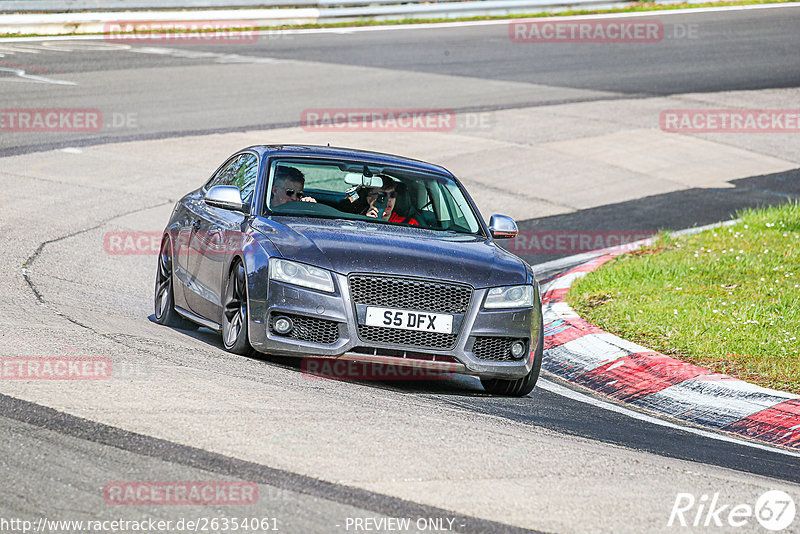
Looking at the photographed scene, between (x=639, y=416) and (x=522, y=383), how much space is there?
0.79 metres

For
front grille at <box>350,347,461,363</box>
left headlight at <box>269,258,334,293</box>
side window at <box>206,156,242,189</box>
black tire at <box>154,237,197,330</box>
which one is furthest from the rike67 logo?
side window at <box>206,156,242,189</box>

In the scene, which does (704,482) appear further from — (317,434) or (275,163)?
(275,163)

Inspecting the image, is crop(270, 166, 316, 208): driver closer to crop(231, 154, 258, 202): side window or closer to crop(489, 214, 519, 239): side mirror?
crop(231, 154, 258, 202): side window

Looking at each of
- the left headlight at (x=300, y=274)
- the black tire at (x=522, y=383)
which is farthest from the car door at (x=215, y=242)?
the black tire at (x=522, y=383)

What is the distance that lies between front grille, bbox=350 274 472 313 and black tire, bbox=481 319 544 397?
801 mm

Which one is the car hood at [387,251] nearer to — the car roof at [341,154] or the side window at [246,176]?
the side window at [246,176]

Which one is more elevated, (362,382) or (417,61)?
(417,61)

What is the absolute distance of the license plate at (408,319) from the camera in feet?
24.0

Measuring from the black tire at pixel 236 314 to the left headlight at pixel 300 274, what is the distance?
323 mm

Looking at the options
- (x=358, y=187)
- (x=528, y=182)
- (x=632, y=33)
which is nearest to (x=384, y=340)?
(x=358, y=187)

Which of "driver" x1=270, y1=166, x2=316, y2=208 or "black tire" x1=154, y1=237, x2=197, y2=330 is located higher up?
"driver" x1=270, y1=166, x2=316, y2=208

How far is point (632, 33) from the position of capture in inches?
1244

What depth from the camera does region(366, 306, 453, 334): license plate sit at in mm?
7328

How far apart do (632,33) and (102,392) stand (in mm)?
27650
